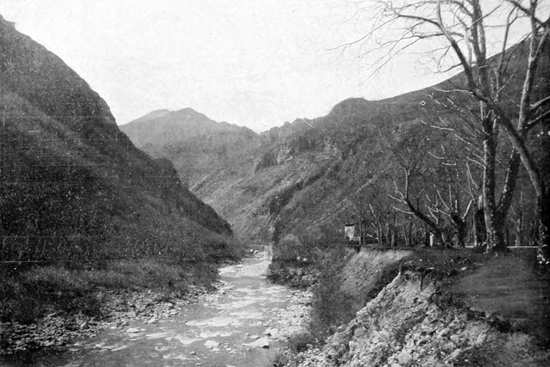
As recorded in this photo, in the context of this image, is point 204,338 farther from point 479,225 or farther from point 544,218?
point 544,218

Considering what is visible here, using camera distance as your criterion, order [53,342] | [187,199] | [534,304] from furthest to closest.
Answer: [187,199], [53,342], [534,304]

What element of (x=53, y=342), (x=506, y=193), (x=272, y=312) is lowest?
(x=272, y=312)

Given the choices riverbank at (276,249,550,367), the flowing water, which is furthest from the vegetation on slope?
riverbank at (276,249,550,367)

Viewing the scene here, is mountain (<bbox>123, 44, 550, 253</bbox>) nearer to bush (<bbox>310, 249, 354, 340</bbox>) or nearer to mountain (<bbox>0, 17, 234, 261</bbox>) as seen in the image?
bush (<bbox>310, 249, 354, 340</bbox>)

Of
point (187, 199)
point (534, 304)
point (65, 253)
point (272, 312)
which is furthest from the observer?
point (187, 199)

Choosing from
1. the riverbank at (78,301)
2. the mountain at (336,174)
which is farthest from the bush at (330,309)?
the mountain at (336,174)

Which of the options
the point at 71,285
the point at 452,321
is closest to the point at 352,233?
the point at 71,285

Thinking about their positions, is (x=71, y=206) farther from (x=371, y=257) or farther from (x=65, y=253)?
(x=371, y=257)

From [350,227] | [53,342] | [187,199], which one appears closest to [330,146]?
[187,199]
